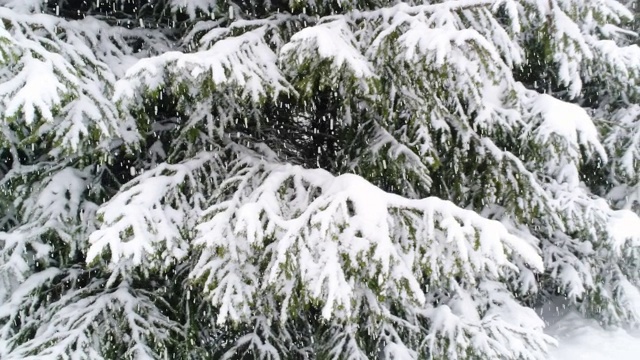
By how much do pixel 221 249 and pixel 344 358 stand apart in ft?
4.71

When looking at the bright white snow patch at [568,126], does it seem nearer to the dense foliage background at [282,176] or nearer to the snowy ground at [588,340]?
the dense foliage background at [282,176]

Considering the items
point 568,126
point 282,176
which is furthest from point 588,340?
point 282,176

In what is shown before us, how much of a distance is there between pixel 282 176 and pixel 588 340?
14.5 feet

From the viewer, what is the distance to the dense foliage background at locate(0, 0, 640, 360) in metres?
2.78

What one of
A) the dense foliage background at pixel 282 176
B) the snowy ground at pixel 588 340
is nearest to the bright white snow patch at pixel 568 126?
the dense foliage background at pixel 282 176

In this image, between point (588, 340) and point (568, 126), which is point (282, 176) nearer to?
point (568, 126)

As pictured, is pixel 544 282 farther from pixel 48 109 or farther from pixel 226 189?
pixel 48 109

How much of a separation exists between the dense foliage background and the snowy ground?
1086 millimetres

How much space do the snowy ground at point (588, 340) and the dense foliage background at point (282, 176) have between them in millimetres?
1086

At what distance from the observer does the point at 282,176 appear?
3328mm

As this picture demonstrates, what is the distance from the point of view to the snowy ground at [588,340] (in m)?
5.36

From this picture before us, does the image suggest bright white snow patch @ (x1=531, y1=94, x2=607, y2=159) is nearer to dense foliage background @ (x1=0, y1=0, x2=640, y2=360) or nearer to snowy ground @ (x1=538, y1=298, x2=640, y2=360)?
dense foliage background @ (x1=0, y1=0, x2=640, y2=360)

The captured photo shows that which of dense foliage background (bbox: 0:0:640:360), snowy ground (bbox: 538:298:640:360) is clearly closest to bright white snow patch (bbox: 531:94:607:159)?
dense foliage background (bbox: 0:0:640:360)

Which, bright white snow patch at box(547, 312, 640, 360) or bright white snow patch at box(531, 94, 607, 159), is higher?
bright white snow patch at box(531, 94, 607, 159)
